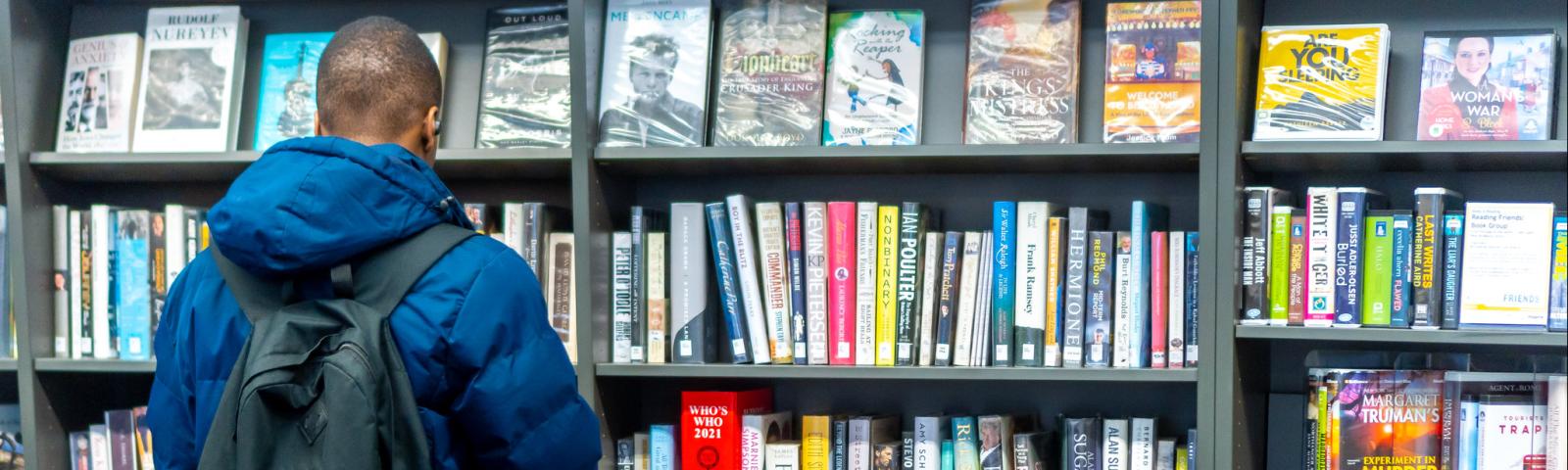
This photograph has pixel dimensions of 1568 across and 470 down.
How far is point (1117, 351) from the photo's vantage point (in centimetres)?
219

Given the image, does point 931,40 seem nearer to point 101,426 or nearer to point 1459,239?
point 1459,239

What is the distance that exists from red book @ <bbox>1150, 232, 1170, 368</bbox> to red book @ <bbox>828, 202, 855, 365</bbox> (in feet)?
1.57

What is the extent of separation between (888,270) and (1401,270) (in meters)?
0.78

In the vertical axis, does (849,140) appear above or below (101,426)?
above

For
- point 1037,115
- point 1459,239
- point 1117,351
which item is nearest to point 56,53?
point 1037,115

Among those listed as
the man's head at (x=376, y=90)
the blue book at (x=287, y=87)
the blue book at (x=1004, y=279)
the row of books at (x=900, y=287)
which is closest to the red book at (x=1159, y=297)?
the row of books at (x=900, y=287)

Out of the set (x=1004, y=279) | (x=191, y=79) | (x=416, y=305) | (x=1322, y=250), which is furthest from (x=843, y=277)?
(x=191, y=79)

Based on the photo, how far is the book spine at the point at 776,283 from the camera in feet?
7.57

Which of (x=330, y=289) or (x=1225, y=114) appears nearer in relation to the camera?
(x=330, y=289)

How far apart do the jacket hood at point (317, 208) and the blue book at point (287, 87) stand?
1131 mm

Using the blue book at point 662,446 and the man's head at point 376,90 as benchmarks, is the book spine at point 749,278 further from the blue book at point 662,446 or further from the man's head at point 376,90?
the man's head at point 376,90

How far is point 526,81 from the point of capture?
2.50m

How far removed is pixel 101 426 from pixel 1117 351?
1824 mm

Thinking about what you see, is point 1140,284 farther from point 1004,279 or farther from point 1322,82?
point 1322,82
